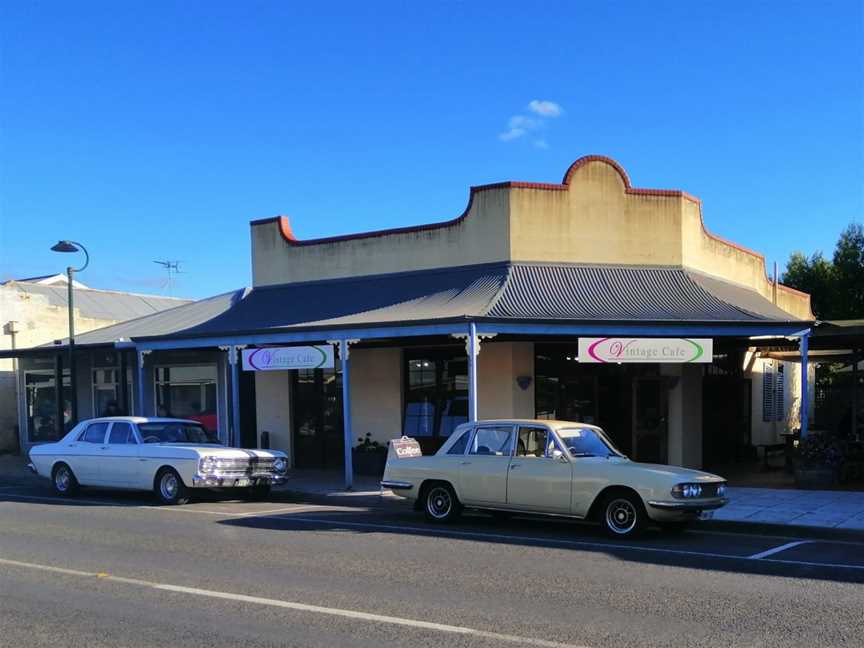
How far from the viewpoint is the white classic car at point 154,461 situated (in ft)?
45.9

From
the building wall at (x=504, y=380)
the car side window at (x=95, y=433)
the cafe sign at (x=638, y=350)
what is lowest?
the car side window at (x=95, y=433)

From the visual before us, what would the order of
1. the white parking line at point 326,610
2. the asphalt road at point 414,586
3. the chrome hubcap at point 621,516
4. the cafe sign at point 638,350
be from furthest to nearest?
the cafe sign at point 638,350, the chrome hubcap at point 621,516, the asphalt road at point 414,586, the white parking line at point 326,610

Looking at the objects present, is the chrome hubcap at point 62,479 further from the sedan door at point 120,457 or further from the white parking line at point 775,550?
the white parking line at point 775,550

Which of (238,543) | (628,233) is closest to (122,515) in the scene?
(238,543)

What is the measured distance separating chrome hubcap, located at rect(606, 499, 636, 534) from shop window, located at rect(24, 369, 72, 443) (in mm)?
21036

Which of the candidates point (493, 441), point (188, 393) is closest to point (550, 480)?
point (493, 441)

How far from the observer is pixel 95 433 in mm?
15656

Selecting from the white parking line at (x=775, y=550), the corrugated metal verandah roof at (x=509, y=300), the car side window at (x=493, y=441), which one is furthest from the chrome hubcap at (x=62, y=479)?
the white parking line at (x=775, y=550)

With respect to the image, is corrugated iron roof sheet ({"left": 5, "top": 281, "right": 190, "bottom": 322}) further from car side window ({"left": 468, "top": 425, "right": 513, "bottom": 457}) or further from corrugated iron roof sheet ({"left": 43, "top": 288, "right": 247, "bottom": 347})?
car side window ({"left": 468, "top": 425, "right": 513, "bottom": 457})

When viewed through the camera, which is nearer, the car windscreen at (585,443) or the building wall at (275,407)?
the car windscreen at (585,443)

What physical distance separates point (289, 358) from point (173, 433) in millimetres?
2702

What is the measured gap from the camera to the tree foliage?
3528 cm

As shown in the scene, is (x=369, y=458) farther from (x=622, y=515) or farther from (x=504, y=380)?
(x=622, y=515)

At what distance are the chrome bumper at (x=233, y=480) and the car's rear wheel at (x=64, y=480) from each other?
3.37 meters
